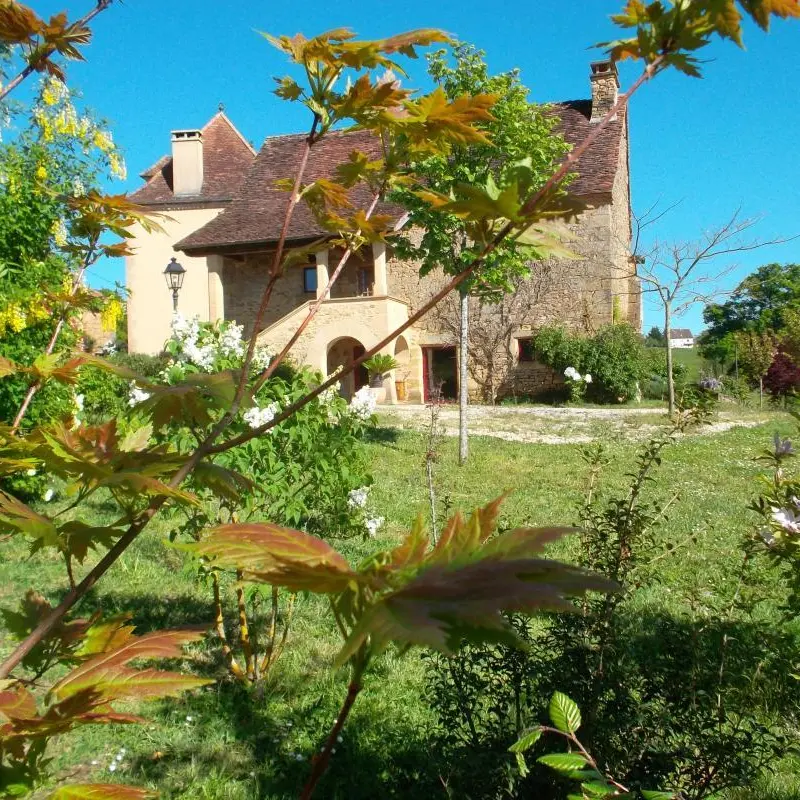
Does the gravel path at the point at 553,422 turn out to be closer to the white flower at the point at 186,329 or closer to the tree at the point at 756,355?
the tree at the point at 756,355

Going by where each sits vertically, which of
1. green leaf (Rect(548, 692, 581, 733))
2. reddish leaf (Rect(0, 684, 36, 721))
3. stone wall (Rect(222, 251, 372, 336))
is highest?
stone wall (Rect(222, 251, 372, 336))

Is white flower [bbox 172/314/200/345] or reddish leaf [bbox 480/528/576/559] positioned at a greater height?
white flower [bbox 172/314/200/345]

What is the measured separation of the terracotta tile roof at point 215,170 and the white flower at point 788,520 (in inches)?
849

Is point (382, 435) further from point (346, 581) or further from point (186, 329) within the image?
point (346, 581)

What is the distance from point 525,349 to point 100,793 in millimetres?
19706

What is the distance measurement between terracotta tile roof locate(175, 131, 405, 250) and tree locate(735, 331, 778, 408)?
34.4 ft

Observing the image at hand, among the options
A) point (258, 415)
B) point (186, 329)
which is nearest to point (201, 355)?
point (186, 329)

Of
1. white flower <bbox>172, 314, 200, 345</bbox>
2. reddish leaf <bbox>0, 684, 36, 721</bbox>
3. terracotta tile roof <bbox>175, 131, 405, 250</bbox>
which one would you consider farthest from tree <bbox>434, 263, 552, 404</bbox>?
reddish leaf <bbox>0, 684, 36, 721</bbox>

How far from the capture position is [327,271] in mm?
18859

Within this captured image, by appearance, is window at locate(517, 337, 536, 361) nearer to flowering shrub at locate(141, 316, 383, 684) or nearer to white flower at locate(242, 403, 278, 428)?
flowering shrub at locate(141, 316, 383, 684)

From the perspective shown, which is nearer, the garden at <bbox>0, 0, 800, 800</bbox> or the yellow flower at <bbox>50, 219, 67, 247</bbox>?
the garden at <bbox>0, 0, 800, 800</bbox>

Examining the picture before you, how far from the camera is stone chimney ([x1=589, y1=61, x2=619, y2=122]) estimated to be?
62.1 feet

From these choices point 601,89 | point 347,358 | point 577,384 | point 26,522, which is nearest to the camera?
point 26,522

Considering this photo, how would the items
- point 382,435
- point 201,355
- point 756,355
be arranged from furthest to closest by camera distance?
point 756,355 → point 382,435 → point 201,355
